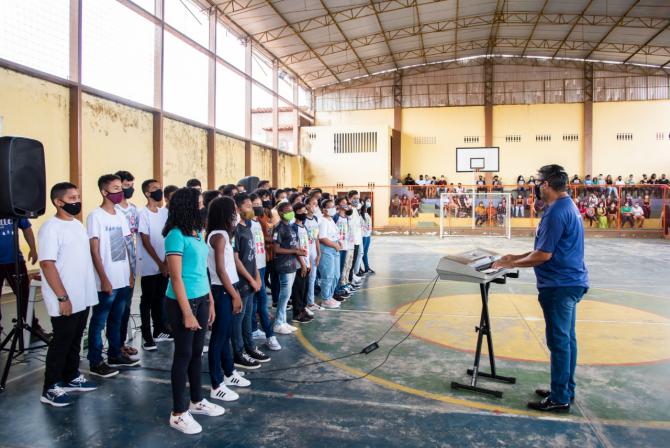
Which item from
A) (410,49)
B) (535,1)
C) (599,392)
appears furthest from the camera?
(410,49)

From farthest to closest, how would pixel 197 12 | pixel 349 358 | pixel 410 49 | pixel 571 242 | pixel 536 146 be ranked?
1. pixel 536 146
2. pixel 410 49
3. pixel 197 12
4. pixel 349 358
5. pixel 571 242

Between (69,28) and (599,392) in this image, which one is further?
(69,28)

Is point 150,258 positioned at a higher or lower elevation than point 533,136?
lower

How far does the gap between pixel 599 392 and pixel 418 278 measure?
239 inches

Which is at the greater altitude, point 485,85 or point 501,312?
point 485,85

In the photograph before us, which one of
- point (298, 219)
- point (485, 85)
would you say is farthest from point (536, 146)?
point (298, 219)

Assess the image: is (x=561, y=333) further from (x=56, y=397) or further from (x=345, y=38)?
(x=345, y=38)

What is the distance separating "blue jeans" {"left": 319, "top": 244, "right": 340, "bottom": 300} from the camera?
7195mm

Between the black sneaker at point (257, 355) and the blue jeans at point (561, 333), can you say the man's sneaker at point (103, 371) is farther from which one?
the blue jeans at point (561, 333)

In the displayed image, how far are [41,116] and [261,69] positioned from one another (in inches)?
532

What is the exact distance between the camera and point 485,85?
90.8ft

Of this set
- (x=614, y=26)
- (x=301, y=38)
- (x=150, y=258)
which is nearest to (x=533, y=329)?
(x=150, y=258)

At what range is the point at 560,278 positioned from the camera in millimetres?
3736

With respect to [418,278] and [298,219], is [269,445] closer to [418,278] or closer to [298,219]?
[298,219]
